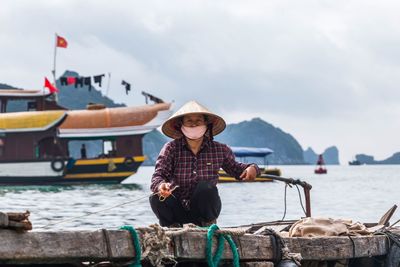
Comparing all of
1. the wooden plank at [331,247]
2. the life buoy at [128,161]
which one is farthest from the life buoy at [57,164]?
the wooden plank at [331,247]

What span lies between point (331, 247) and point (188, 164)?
1.20 meters

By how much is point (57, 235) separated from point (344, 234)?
2701mm

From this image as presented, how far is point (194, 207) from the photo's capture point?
16.7 ft

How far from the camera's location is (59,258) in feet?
12.6

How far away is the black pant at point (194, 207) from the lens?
5031 mm

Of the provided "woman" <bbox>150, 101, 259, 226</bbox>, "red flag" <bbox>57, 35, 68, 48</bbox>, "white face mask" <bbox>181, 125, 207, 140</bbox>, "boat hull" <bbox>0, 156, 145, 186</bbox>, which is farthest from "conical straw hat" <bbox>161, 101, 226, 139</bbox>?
"red flag" <bbox>57, 35, 68, 48</bbox>

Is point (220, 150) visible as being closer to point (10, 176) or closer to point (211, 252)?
point (211, 252)

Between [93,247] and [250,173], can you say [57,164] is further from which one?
[93,247]

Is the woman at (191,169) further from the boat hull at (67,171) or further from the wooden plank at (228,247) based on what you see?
the boat hull at (67,171)

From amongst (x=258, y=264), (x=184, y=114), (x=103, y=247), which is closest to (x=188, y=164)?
(x=184, y=114)

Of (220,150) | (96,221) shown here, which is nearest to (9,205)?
(96,221)

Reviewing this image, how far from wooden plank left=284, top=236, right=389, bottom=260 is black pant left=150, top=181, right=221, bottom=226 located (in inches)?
22.0

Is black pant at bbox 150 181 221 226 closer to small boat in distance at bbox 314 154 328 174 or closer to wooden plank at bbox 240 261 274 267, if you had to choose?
wooden plank at bbox 240 261 274 267

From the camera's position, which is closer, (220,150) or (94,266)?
(94,266)
